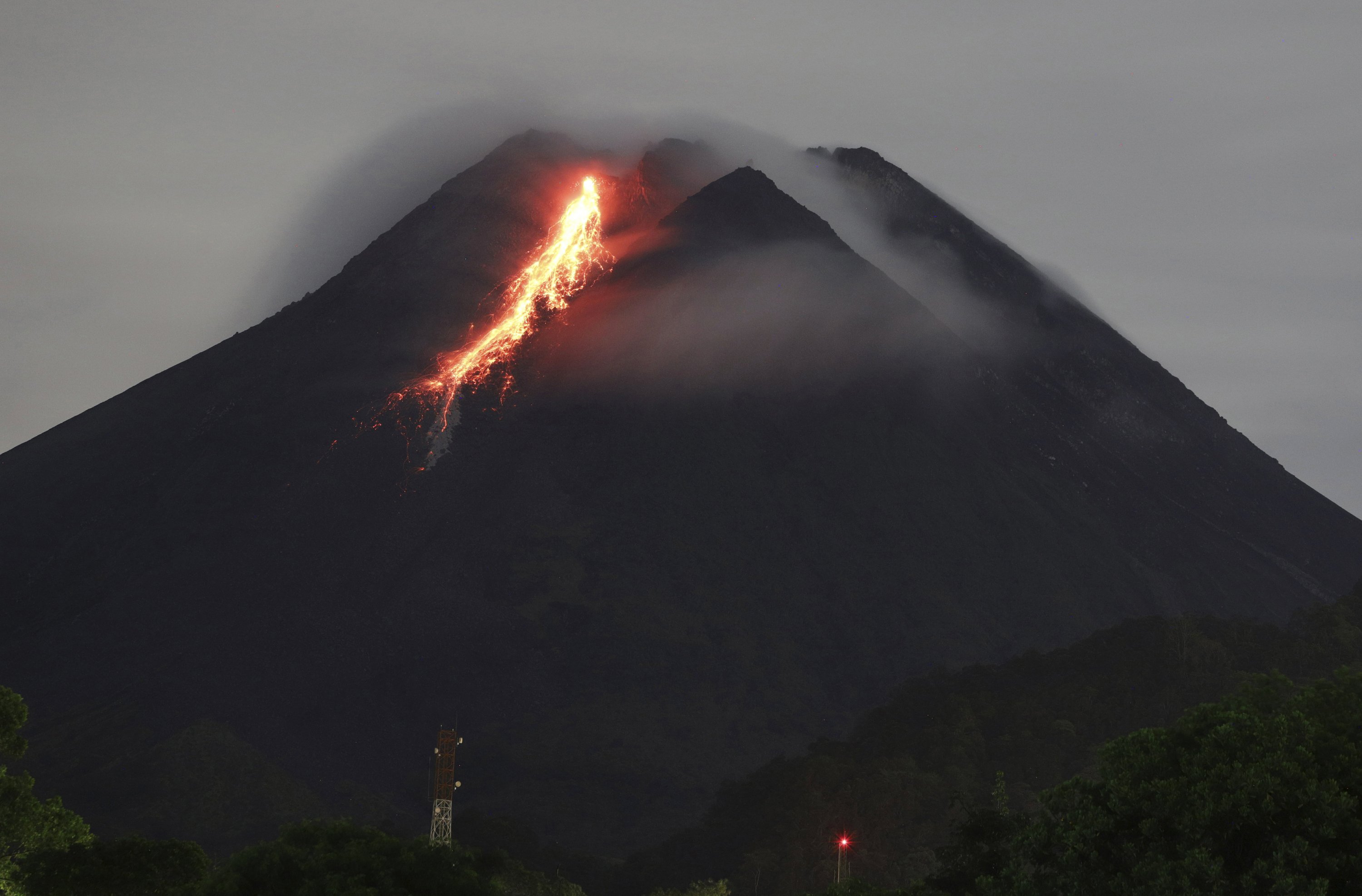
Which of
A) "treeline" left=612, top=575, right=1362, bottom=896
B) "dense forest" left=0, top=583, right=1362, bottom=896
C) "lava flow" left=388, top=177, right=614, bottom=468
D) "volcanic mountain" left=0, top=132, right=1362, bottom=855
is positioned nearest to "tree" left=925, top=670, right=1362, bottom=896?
"dense forest" left=0, top=583, right=1362, bottom=896

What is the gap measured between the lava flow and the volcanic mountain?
1939mm

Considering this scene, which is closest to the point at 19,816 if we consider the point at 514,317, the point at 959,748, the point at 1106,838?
the point at 1106,838

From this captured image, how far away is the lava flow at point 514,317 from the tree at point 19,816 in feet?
415

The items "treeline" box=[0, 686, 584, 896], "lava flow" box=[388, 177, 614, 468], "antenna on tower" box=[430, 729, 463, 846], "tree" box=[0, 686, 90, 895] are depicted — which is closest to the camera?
"tree" box=[0, 686, 90, 895]

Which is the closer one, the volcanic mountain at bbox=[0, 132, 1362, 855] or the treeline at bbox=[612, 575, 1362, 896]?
the treeline at bbox=[612, 575, 1362, 896]

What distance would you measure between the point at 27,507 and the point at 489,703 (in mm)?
64978

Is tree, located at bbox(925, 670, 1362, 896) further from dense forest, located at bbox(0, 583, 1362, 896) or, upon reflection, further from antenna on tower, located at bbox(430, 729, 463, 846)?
antenna on tower, located at bbox(430, 729, 463, 846)

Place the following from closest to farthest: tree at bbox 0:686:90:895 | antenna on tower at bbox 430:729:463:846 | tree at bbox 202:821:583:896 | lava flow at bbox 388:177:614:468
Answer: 1. tree at bbox 0:686:90:895
2. tree at bbox 202:821:583:896
3. antenna on tower at bbox 430:729:463:846
4. lava flow at bbox 388:177:614:468

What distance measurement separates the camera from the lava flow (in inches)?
6407

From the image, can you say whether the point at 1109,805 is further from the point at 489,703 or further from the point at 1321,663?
the point at 489,703

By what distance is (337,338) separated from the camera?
17588cm

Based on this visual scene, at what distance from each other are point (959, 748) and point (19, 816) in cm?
8224

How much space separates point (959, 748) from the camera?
102250mm

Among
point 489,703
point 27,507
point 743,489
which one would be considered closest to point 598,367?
point 743,489
